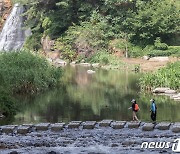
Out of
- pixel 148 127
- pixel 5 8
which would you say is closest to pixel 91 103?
pixel 148 127

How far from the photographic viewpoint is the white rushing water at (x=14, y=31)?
232 ft

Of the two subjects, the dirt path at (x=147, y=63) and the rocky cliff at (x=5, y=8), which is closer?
the dirt path at (x=147, y=63)

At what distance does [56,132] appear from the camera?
22.5 metres

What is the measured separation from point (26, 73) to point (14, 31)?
123 feet

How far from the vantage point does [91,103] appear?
108 ft

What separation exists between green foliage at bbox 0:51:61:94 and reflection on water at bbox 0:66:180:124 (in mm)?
1029

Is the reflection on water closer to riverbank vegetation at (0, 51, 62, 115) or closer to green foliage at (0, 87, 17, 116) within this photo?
green foliage at (0, 87, 17, 116)

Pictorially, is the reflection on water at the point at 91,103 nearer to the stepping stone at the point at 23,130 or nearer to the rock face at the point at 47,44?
the stepping stone at the point at 23,130

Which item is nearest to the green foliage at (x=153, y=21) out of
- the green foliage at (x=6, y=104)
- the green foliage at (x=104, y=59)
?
the green foliage at (x=104, y=59)

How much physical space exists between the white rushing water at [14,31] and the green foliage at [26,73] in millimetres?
30402

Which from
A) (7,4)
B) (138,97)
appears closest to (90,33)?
(7,4)

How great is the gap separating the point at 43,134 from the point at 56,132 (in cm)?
61

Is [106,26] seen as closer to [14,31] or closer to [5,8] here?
[14,31]

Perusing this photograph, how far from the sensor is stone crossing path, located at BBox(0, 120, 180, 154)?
1886 cm
